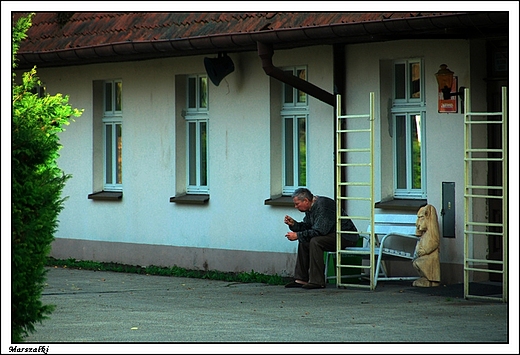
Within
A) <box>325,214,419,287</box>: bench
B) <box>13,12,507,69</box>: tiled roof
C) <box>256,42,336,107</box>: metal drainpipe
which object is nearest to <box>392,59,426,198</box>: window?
<box>325,214,419,287</box>: bench

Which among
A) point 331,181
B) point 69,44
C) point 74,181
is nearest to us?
point 331,181

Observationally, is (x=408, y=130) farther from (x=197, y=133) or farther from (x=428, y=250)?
(x=197, y=133)

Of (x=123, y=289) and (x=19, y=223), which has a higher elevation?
(x=19, y=223)

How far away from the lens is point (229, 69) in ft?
51.2

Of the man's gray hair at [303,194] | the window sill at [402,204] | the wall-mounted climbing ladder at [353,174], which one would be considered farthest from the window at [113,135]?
the window sill at [402,204]

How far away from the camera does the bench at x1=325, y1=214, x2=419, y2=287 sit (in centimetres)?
1344

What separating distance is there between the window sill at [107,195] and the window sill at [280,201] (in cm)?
327

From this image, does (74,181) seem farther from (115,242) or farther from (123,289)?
(123,289)

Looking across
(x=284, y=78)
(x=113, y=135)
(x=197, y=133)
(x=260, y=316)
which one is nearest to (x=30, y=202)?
(x=260, y=316)

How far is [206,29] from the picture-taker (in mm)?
15336

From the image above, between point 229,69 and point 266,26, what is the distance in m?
1.41

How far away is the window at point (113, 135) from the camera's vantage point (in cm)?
1812

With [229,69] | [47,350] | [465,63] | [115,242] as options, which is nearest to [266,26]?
[229,69]

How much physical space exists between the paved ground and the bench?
1.01ft
